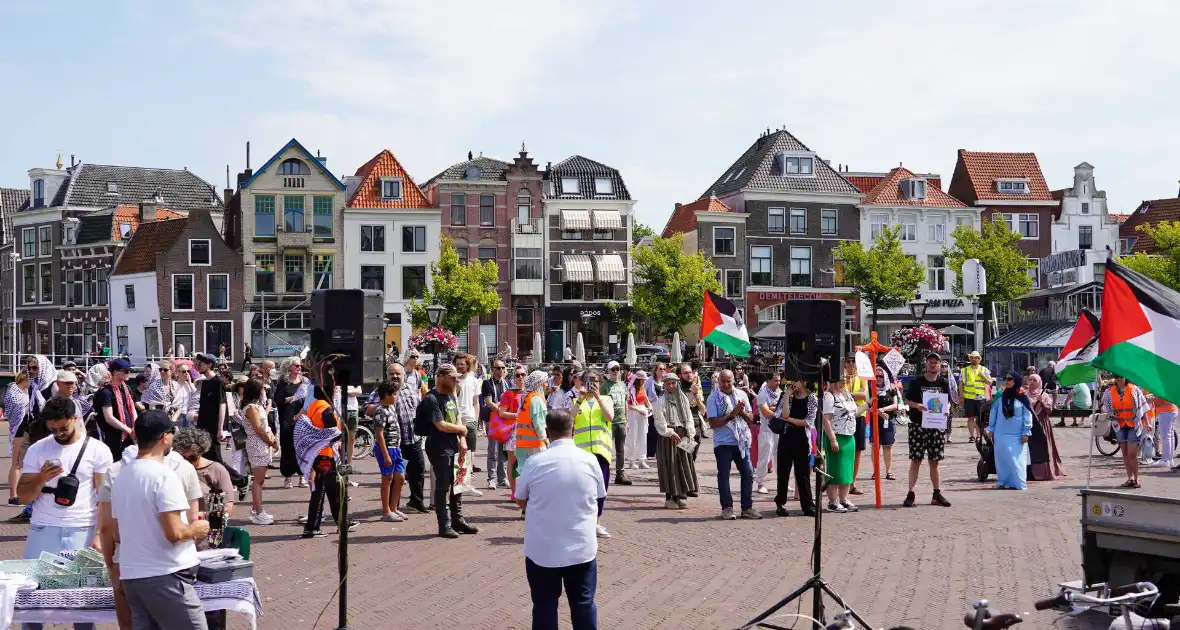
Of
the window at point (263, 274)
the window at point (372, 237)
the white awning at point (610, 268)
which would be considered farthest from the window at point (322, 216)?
the white awning at point (610, 268)

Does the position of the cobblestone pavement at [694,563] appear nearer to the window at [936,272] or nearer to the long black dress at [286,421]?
the long black dress at [286,421]

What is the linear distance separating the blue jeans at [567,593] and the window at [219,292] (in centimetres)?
4783

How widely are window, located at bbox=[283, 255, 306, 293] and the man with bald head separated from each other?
42.3 m

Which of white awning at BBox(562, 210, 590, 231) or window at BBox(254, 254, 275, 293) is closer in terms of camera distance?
window at BBox(254, 254, 275, 293)

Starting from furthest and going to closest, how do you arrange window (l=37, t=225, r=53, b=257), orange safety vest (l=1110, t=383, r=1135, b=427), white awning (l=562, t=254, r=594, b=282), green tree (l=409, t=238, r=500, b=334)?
1. window (l=37, t=225, r=53, b=257)
2. white awning (l=562, t=254, r=594, b=282)
3. green tree (l=409, t=238, r=500, b=334)
4. orange safety vest (l=1110, t=383, r=1135, b=427)

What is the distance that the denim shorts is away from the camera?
1228 cm

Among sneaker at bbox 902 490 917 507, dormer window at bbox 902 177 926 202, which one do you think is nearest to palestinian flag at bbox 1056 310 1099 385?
sneaker at bbox 902 490 917 507

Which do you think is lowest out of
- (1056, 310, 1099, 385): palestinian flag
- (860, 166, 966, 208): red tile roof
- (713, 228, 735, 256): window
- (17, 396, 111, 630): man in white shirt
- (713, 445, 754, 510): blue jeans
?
(713, 445, 754, 510): blue jeans

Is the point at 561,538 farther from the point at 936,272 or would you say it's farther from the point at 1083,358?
the point at 936,272

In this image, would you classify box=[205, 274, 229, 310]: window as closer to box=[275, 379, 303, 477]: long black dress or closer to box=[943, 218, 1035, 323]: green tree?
box=[943, 218, 1035, 323]: green tree

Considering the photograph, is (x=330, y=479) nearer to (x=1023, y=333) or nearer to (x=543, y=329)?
(x=1023, y=333)

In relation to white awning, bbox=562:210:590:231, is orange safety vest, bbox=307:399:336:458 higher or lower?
lower

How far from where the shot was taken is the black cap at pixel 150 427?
578cm

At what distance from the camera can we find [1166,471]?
57.1ft
